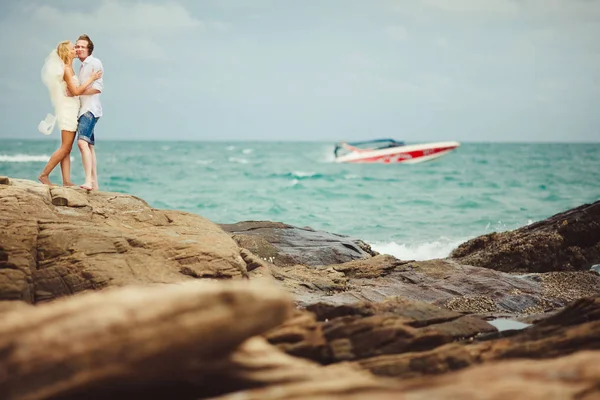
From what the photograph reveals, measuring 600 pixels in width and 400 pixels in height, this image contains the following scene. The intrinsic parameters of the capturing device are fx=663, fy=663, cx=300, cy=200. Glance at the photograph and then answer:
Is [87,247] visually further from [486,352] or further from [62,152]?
[486,352]

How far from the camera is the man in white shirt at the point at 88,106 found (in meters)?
8.40

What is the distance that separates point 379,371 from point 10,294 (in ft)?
11.1

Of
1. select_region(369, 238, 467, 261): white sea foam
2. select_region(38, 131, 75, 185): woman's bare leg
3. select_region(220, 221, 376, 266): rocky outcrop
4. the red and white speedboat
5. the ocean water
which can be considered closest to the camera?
select_region(38, 131, 75, 185): woman's bare leg

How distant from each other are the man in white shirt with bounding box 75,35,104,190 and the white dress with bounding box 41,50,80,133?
9 centimetres

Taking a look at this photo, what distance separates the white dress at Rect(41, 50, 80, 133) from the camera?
8.38 m

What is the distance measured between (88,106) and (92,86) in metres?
0.27

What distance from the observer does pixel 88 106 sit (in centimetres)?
858

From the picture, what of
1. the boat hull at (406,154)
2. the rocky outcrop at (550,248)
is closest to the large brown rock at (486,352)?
the rocky outcrop at (550,248)

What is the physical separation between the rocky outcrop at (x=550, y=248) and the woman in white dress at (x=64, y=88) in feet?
21.6

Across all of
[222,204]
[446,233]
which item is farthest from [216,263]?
[222,204]

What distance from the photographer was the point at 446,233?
→ 1973 cm

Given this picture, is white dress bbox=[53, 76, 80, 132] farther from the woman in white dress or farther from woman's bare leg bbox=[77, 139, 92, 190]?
woman's bare leg bbox=[77, 139, 92, 190]

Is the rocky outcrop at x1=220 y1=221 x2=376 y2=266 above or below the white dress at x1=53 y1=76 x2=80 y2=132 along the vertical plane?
below

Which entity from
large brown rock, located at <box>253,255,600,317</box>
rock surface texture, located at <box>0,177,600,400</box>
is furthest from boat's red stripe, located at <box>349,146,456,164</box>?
rock surface texture, located at <box>0,177,600,400</box>
